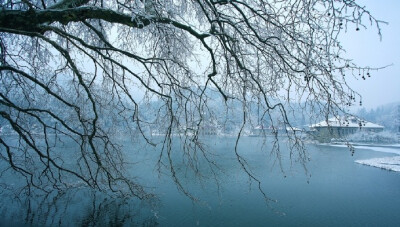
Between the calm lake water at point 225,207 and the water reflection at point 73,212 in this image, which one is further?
the calm lake water at point 225,207

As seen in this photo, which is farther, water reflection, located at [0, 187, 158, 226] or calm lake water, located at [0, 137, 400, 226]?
calm lake water, located at [0, 137, 400, 226]

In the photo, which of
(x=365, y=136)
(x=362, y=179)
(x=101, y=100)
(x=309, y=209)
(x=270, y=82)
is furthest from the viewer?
(x=365, y=136)

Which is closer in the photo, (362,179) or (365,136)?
(362,179)

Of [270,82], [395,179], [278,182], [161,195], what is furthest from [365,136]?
[270,82]

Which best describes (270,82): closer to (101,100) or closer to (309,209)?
(101,100)

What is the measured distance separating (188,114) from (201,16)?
0.98 meters

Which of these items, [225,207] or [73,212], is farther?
[225,207]

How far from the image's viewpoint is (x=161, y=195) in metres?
9.34

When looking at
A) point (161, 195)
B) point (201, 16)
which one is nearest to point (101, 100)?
point (201, 16)

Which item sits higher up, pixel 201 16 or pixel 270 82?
pixel 201 16

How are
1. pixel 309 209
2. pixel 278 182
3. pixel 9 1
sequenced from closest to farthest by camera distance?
1. pixel 9 1
2. pixel 309 209
3. pixel 278 182

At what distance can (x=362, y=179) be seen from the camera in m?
13.9

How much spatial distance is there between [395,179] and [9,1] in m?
18.4

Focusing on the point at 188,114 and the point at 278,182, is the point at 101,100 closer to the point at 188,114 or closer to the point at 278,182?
the point at 188,114
